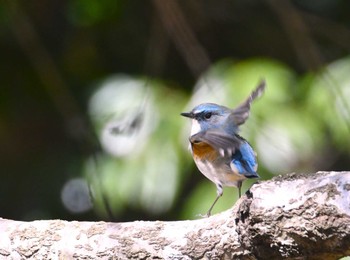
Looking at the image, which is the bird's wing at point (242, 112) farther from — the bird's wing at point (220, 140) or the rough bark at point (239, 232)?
the rough bark at point (239, 232)

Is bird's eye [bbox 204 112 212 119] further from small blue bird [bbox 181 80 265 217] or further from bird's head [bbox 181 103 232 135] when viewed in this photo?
small blue bird [bbox 181 80 265 217]

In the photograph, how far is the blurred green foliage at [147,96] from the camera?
14.9 feet

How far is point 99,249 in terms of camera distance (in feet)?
9.23

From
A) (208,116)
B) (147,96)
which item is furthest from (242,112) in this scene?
(147,96)

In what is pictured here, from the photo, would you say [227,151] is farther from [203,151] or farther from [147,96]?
[147,96]

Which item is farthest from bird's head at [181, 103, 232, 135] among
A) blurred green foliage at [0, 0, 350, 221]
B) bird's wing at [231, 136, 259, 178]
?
blurred green foliage at [0, 0, 350, 221]

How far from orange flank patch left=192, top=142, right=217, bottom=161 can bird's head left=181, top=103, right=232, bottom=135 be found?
19 cm

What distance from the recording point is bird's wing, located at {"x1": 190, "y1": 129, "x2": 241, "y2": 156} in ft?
9.98

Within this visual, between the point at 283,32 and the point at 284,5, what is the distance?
1.38 metres

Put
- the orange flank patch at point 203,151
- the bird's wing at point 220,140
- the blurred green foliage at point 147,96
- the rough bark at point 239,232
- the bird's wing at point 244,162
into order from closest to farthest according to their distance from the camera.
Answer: the rough bark at point 239,232 < the bird's wing at point 220,140 < the bird's wing at point 244,162 < the orange flank patch at point 203,151 < the blurred green foliage at point 147,96

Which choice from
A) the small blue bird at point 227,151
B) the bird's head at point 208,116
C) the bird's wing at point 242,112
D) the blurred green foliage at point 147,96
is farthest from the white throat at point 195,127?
the blurred green foliage at point 147,96

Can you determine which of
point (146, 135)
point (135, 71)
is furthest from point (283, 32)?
point (146, 135)

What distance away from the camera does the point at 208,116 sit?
3.64m

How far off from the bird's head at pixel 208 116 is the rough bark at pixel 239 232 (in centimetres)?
83
